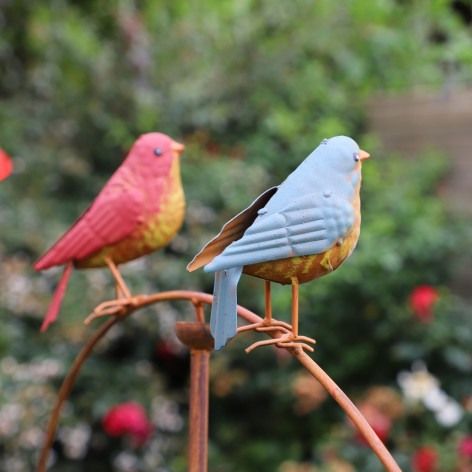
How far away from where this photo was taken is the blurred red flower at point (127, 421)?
7.48 feet

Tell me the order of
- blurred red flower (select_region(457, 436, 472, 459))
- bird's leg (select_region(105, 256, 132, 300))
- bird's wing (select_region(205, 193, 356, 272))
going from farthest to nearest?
blurred red flower (select_region(457, 436, 472, 459)) → bird's leg (select_region(105, 256, 132, 300)) → bird's wing (select_region(205, 193, 356, 272))

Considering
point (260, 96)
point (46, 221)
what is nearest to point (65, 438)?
point (46, 221)

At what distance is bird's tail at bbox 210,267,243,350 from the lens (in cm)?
74

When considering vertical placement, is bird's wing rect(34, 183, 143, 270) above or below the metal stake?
above

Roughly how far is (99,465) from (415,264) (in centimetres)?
144

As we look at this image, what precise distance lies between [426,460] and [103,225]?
1.43 meters

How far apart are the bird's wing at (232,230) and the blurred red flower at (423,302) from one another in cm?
166

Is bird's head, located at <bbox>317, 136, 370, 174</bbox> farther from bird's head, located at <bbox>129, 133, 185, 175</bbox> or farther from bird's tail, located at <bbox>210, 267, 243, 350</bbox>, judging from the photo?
bird's head, located at <bbox>129, 133, 185, 175</bbox>

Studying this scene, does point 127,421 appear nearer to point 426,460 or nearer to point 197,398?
point 426,460

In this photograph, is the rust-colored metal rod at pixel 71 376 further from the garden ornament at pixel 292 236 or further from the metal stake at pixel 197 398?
the garden ornament at pixel 292 236

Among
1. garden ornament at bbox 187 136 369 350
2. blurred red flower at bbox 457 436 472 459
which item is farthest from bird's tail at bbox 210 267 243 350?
blurred red flower at bbox 457 436 472 459

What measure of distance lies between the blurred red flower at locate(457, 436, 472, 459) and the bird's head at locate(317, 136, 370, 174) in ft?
4.84

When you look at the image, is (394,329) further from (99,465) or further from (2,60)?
(2,60)

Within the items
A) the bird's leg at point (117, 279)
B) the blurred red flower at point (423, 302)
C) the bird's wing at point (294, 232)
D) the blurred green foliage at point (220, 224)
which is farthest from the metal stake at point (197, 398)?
the blurred red flower at point (423, 302)
